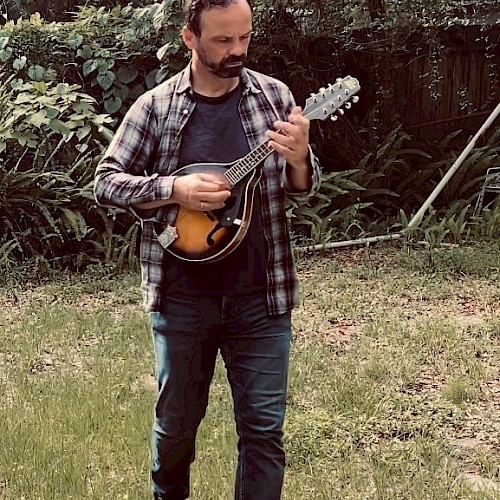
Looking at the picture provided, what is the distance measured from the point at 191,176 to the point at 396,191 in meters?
6.84

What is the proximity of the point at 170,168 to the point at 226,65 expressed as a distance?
0.35 metres

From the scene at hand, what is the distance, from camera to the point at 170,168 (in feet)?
8.68

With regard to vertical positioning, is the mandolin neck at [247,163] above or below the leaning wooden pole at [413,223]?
above

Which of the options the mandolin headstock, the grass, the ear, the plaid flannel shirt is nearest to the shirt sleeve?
the plaid flannel shirt

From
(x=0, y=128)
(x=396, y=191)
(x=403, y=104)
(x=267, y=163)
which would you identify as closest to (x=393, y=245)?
(x=396, y=191)

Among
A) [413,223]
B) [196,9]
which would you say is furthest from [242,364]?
[413,223]

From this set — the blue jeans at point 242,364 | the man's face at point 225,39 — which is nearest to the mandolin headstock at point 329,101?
the man's face at point 225,39

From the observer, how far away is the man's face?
8.14ft

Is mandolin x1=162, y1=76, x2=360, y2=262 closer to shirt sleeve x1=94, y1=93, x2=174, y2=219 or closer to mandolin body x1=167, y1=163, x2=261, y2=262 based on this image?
mandolin body x1=167, y1=163, x2=261, y2=262

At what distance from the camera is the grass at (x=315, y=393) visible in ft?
11.3

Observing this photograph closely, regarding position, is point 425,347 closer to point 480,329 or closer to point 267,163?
point 480,329

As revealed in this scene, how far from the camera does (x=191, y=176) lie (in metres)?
2.57

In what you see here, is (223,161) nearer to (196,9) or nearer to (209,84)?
(209,84)

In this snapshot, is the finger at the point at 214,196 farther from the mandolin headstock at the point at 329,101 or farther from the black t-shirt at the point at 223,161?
the mandolin headstock at the point at 329,101
